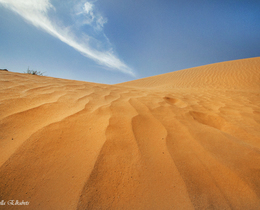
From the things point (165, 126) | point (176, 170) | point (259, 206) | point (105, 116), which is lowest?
point (259, 206)

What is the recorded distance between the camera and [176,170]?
83 cm

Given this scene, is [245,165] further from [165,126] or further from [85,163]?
[85,163]

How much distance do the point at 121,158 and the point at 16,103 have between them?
1511 millimetres

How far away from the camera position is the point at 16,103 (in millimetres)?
1353

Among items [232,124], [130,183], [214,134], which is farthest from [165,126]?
[232,124]

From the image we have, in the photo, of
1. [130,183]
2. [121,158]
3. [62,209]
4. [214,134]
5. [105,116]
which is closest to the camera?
[62,209]

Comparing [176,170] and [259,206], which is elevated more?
[176,170]

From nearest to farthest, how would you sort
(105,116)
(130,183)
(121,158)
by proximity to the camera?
(130,183) < (121,158) < (105,116)

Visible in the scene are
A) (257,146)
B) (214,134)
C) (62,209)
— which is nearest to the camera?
(62,209)

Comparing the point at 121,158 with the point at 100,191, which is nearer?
the point at 100,191

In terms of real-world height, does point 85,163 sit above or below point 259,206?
above

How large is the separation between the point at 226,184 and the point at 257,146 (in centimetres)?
78

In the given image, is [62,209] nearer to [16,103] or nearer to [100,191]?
[100,191]

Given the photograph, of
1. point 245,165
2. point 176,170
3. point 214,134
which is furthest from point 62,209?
point 214,134
